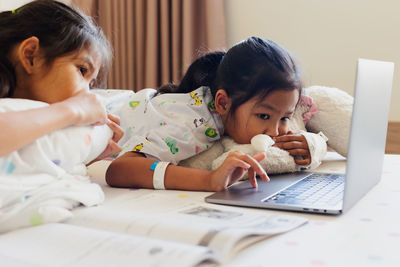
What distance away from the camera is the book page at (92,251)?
0.46 metres

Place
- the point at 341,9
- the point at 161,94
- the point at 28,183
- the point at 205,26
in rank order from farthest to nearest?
the point at 205,26, the point at 341,9, the point at 161,94, the point at 28,183

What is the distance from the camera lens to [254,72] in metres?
1.08

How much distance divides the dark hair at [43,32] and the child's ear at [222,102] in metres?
0.37

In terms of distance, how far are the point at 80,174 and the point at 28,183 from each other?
0.50 ft

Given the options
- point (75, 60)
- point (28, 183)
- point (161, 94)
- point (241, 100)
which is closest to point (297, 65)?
point (241, 100)

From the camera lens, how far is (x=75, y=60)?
0.81 metres

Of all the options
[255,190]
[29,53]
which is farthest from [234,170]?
[29,53]

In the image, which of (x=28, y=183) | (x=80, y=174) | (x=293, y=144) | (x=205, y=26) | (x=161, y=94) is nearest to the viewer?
(x=28, y=183)

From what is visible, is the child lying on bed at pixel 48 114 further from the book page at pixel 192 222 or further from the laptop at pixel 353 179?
the laptop at pixel 353 179

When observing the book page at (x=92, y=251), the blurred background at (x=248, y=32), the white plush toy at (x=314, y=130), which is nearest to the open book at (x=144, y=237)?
the book page at (x=92, y=251)

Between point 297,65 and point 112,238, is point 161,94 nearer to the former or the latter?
point 297,65

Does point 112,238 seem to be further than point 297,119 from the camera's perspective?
No

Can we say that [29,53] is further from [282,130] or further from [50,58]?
[282,130]

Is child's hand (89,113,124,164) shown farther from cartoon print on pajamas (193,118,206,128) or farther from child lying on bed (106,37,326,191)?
cartoon print on pajamas (193,118,206,128)
